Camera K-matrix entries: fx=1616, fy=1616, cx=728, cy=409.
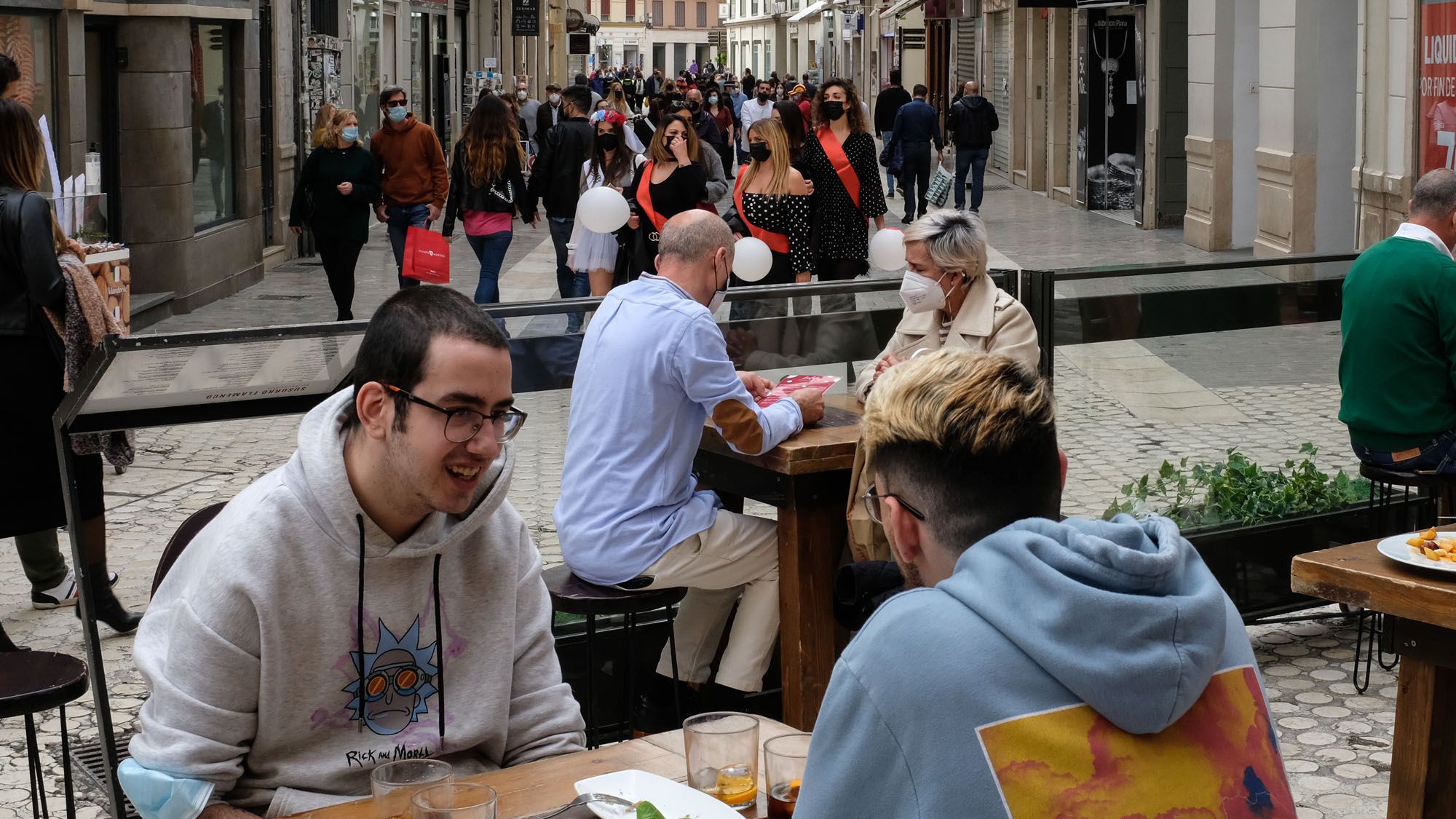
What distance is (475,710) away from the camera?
2729 millimetres

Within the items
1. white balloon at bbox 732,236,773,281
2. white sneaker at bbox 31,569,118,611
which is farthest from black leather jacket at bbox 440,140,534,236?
white sneaker at bbox 31,569,118,611

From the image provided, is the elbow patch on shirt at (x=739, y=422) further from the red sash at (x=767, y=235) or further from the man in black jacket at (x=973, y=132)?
the man in black jacket at (x=973, y=132)

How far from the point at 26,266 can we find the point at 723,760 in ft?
13.2

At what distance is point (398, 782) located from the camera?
90.6 inches

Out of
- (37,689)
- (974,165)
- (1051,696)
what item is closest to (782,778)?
(1051,696)

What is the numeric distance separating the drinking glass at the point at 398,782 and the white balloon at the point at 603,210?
7.92 m

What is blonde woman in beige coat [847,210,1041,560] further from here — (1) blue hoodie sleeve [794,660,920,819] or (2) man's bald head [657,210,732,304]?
(1) blue hoodie sleeve [794,660,920,819]

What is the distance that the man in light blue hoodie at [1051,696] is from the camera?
176 centimetres

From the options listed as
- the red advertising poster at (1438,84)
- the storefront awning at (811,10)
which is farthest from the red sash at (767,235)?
the storefront awning at (811,10)

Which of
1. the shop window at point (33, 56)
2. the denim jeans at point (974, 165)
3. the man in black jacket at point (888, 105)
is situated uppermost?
the man in black jacket at point (888, 105)

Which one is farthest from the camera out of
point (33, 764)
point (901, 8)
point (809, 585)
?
point (901, 8)

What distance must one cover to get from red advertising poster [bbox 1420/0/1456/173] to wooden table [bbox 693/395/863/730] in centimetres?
798

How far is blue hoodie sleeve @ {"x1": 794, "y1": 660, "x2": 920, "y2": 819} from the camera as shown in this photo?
1.78m

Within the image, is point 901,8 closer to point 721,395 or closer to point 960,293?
point 960,293
